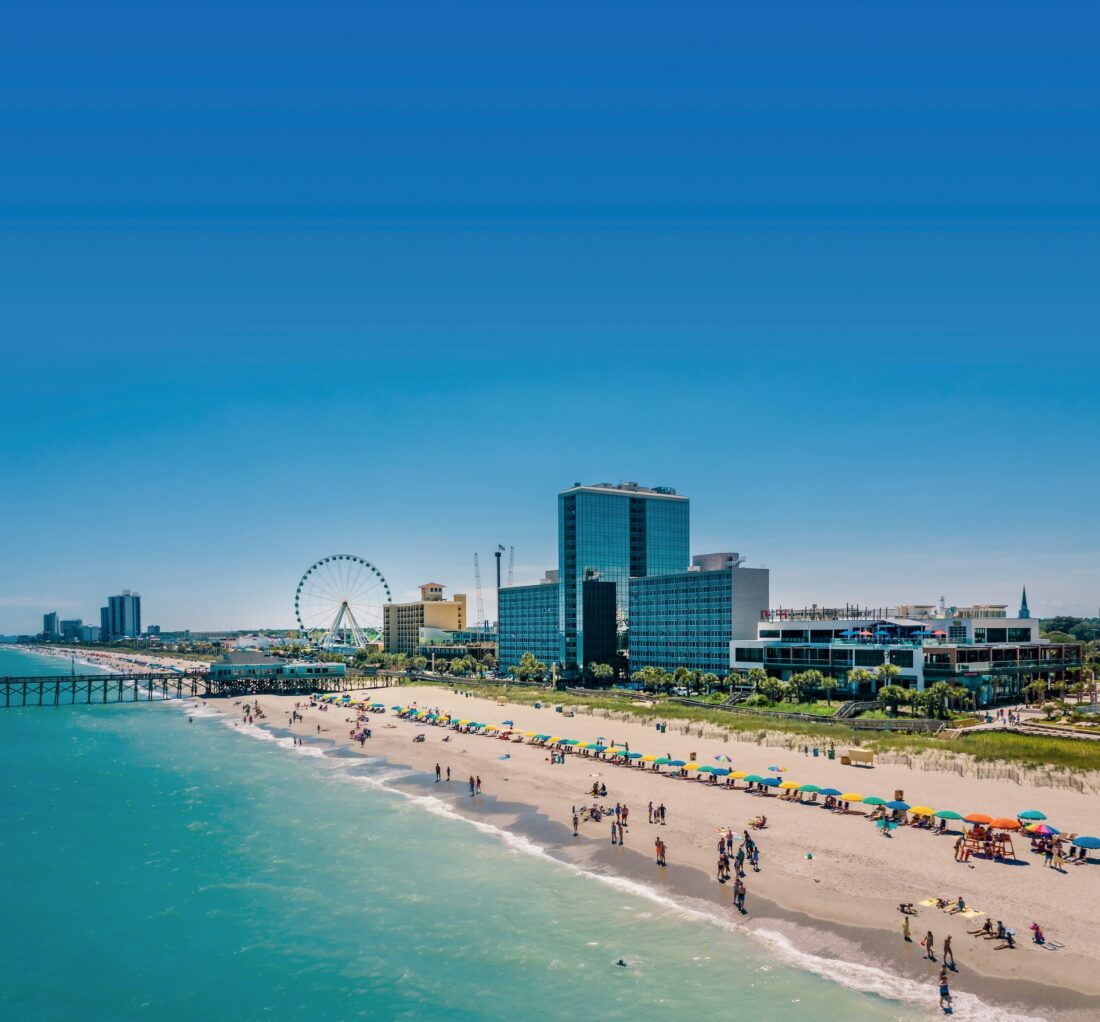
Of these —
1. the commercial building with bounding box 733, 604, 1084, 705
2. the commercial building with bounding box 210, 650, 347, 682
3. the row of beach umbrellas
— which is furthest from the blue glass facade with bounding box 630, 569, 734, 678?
the commercial building with bounding box 210, 650, 347, 682

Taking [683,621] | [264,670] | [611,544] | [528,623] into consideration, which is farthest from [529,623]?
[264,670]

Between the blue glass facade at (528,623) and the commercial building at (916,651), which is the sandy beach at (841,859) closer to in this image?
the commercial building at (916,651)

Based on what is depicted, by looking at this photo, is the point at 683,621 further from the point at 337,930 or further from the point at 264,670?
the point at 337,930

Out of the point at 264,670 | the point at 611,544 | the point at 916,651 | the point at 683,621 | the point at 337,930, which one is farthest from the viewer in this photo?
the point at 611,544

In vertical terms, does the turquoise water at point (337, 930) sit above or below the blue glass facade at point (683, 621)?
below

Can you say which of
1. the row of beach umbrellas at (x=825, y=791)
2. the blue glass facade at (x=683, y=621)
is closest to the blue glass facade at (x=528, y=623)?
the blue glass facade at (x=683, y=621)

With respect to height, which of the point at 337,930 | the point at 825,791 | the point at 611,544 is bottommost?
the point at 337,930
